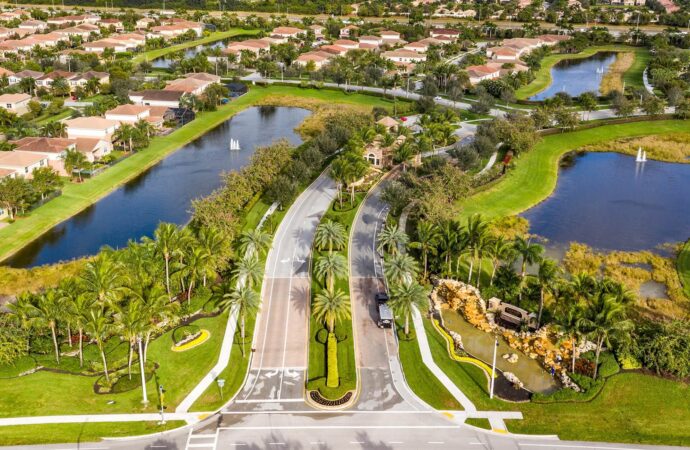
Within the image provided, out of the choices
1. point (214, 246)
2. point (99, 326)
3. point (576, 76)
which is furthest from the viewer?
point (576, 76)

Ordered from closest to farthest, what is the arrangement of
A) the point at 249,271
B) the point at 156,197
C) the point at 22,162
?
the point at 249,271, the point at 22,162, the point at 156,197

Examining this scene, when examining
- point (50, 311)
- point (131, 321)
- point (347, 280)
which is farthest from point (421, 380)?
point (50, 311)

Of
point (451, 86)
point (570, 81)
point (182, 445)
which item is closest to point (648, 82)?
point (570, 81)

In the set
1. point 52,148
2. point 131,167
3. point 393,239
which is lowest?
point 131,167

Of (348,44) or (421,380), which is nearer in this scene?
(421,380)

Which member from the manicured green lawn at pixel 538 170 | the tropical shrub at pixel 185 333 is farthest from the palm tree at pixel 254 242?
the manicured green lawn at pixel 538 170

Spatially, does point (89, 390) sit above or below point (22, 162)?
below

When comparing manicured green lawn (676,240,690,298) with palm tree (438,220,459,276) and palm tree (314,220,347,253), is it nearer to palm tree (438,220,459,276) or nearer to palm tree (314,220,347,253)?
palm tree (438,220,459,276)

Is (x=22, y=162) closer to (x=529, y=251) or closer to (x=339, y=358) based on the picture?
(x=339, y=358)
